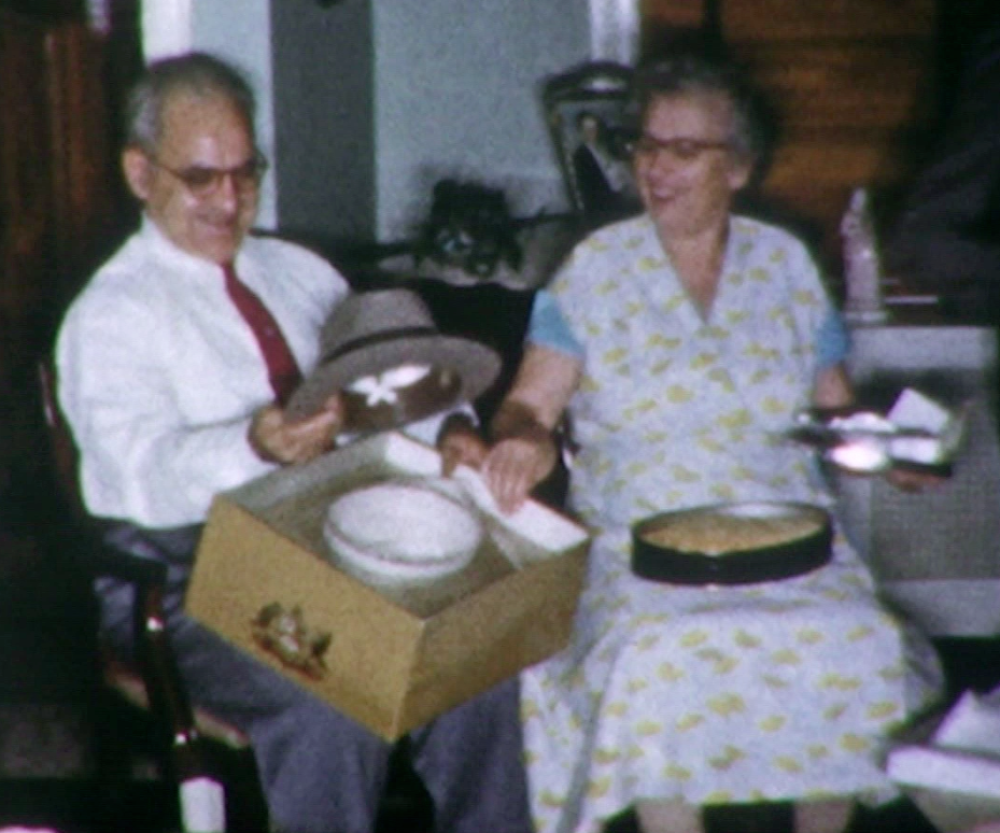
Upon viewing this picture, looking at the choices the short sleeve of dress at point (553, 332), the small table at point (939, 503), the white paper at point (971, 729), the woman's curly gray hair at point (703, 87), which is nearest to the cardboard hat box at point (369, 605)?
the short sleeve of dress at point (553, 332)

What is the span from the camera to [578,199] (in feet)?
11.2

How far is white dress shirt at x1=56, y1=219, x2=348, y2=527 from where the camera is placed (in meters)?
2.10

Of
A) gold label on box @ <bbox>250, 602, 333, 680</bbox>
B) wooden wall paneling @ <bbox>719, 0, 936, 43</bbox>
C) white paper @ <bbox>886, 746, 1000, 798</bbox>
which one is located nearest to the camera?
white paper @ <bbox>886, 746, 1000, 798</bbox>

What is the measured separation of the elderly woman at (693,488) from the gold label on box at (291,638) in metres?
0.39

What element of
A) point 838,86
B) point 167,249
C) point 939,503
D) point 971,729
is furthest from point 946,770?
point 838,86

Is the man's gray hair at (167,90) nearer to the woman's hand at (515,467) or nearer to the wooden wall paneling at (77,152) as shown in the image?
the woman's hand at (515,467)

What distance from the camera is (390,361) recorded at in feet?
6.79

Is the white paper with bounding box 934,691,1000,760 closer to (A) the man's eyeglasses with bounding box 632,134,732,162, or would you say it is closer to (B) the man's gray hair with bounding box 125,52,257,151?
(A) the man's eyeglasses with bounding box 632,134,732,162

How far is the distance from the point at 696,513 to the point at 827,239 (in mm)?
1733

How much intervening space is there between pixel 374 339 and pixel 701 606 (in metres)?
A: 0.61

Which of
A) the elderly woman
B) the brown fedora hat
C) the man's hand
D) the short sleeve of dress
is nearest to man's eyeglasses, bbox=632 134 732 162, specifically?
the elderly woman

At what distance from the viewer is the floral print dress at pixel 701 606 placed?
2059 millimetres

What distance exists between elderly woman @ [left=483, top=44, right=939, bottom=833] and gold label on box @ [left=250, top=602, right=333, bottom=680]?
0.39m

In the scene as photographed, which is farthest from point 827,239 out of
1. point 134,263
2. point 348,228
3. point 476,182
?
point 134,263
